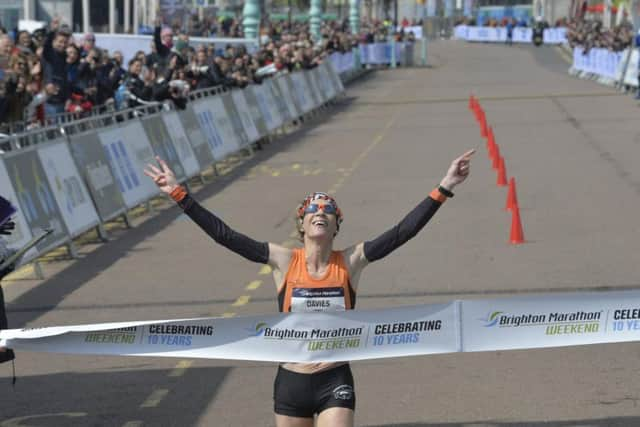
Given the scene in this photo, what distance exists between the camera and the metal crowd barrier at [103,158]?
14.4 metres

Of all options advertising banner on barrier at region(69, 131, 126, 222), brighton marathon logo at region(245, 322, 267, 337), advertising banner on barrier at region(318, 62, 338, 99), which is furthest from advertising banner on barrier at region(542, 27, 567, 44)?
brighton marathon logo at region(245, 322, 267, 337)

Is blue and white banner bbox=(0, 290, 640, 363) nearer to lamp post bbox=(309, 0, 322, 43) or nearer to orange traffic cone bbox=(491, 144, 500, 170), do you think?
orange traffic cone bbox=(491, 144, 500, 170)

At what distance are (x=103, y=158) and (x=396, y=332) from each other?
1099cm

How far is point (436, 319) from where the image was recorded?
22.9 ft

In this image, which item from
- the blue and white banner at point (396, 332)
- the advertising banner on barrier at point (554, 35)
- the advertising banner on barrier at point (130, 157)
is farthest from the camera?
the advertising banner on barrier at point (554, 35)

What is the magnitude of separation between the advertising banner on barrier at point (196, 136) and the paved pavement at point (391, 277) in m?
0.46

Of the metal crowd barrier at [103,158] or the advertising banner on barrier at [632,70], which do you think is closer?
the metal crowd barrier at [103,158]

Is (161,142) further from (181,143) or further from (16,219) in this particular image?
(16,219)

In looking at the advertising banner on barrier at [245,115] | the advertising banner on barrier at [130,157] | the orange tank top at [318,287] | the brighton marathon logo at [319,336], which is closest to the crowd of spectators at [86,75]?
the advertising banner on barrier at [245,115]

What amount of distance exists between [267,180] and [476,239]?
8358 mm

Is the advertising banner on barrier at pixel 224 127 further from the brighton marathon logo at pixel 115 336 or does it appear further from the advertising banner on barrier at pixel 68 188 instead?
the brighton marathon logo at pixel 115 336

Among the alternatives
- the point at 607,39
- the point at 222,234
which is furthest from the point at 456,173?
the point at 607,39

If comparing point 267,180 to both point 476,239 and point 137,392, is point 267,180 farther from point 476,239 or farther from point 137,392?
point 137,392

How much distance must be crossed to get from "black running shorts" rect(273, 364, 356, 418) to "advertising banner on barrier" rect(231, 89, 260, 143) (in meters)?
21.9
